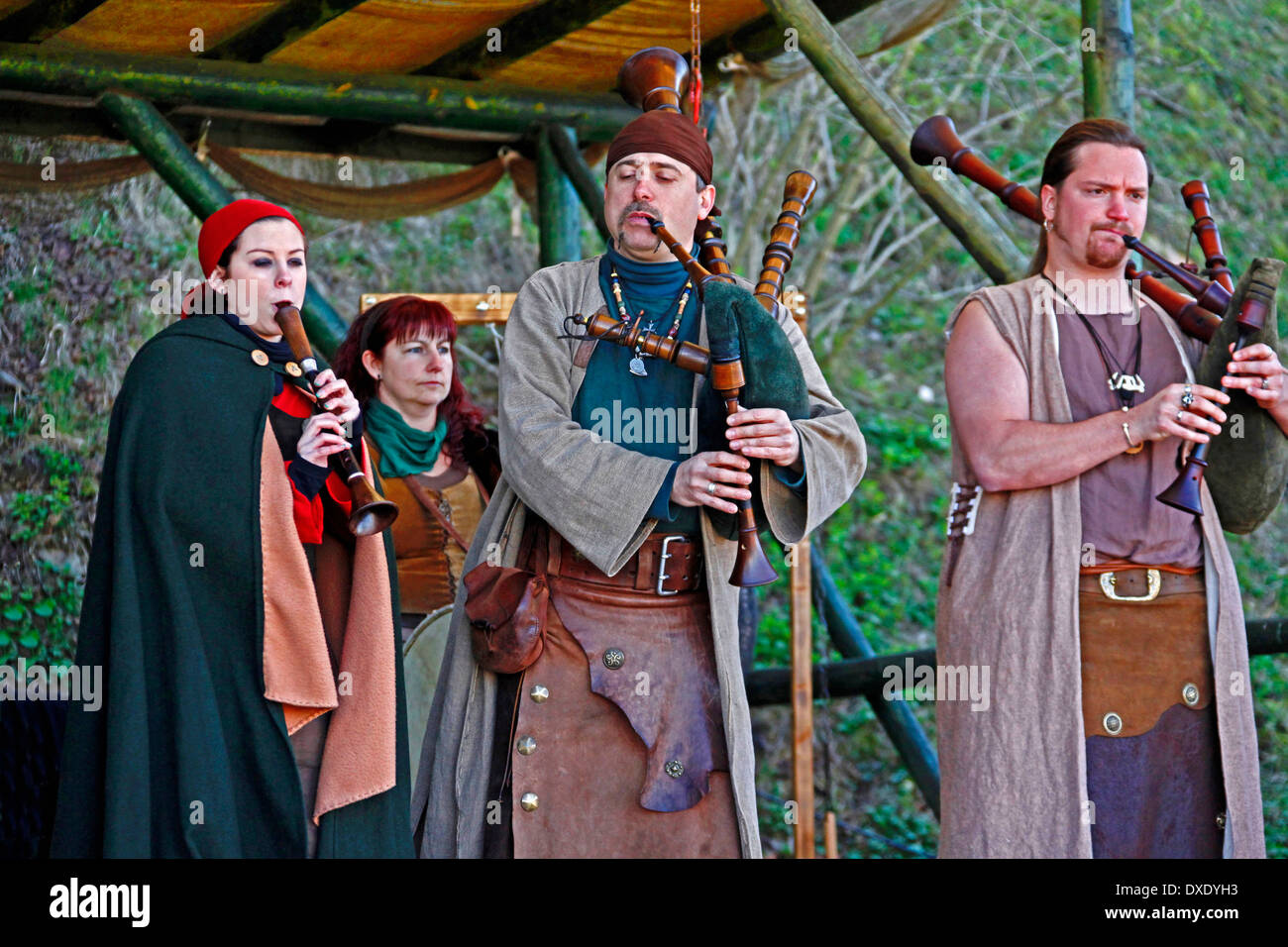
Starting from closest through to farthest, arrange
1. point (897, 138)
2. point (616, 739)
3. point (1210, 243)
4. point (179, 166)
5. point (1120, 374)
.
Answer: point (616, 739)
point (1120, 374)
point (1210, 243)
point (897, 138)
point (179, 166)

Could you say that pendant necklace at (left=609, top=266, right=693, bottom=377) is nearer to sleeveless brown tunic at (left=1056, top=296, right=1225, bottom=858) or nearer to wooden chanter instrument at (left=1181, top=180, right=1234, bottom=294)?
sleeveless brown tunic at (left=1056, top=296, right=1225, bottom=858)

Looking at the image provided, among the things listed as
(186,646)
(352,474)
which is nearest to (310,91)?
(352,474)

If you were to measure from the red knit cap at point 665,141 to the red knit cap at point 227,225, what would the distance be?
0.76m

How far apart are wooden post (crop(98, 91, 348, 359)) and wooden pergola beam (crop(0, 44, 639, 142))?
0.07 metres

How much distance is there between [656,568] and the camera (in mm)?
3812

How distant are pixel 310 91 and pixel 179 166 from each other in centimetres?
64

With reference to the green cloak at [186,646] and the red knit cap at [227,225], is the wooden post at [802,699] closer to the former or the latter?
the green cloak at [186,646]

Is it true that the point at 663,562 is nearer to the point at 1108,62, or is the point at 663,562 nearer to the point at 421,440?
the point at 421,440

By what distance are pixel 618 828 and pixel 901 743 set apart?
2.96 meters

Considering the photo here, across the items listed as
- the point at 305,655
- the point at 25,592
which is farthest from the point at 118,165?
the point at 305,655

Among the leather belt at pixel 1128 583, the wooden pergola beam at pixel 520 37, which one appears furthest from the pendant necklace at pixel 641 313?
the wooden pergola beam at pixel 520 37

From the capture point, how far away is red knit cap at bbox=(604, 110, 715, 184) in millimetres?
3930

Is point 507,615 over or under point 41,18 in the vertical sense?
under


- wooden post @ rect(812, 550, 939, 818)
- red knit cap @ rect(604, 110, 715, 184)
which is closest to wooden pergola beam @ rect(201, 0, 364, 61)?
red knit cap @ rect(604, 110, 715, 184)
